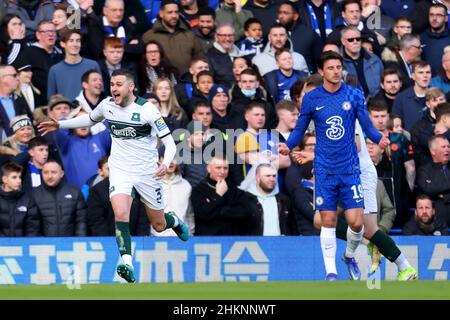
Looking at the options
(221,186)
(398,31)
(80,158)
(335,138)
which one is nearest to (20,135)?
(80,158)

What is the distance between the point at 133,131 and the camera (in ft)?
55.7

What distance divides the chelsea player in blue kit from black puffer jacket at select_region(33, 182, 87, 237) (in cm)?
410

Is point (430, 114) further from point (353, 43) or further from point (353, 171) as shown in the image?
point (353, 171)

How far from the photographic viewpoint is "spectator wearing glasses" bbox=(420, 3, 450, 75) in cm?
2378

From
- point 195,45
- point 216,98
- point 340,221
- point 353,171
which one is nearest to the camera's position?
point 353,171

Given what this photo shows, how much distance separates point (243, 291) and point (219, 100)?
19.2ft

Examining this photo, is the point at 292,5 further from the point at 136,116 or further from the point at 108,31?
the point at 136,116

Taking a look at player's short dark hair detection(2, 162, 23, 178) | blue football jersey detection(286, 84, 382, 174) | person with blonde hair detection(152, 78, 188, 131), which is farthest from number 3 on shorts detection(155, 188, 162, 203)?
person with blonde hair detection(152, 78, 188, 131)

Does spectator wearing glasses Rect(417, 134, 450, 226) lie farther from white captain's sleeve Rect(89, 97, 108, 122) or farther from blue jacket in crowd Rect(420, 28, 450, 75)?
white captain's sleeve Rect(89, 97, 108, 122)
